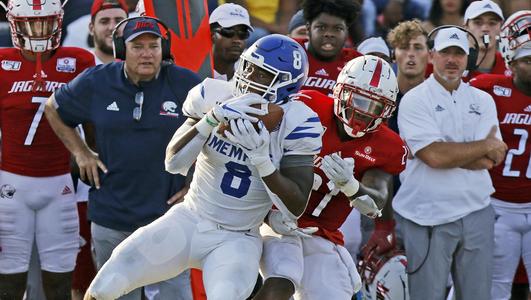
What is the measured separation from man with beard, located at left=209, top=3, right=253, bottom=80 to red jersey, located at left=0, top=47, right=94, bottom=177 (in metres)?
1.14

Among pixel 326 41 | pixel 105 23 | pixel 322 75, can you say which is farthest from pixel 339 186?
pixel 105 23

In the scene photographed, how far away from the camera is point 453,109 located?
830 cm

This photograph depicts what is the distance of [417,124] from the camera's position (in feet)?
27.0

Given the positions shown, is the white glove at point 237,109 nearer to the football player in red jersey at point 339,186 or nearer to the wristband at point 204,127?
the wristband at point 204,127

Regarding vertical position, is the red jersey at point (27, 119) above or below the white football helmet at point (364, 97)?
below

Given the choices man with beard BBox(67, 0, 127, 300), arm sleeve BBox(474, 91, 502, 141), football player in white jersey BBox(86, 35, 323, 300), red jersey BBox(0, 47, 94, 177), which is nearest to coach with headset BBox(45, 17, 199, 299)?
red jersey BBox(0, 47, 94, 177)

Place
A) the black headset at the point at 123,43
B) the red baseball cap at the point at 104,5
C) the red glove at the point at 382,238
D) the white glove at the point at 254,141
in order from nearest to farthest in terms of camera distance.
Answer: the white glove at the point at 254,141, the black headset at the point at 123,43, the red glove at the point at 382,238, the red baseball cap at the point at 104,5

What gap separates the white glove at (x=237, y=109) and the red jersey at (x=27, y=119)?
2294 millimetres

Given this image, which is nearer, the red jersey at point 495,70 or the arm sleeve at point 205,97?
the arm sleeve at point 205,97

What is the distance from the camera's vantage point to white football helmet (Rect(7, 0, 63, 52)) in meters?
8.23

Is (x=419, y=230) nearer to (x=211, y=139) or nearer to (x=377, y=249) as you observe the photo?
(x=377, y=249)

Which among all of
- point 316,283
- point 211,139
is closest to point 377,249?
point 316,283

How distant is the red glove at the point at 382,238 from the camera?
8.58m

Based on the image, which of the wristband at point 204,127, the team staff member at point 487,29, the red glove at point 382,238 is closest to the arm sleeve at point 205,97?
the wristband at point 204,127
